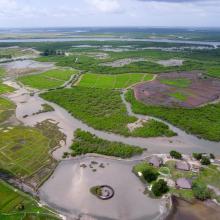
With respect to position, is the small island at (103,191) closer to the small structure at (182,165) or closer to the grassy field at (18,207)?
the grassy field at (18,207)

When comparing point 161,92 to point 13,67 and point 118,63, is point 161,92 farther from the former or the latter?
point 13,67

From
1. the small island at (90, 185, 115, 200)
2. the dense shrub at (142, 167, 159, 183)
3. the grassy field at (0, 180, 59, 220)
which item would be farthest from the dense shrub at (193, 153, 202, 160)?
the grassy field at (0, 180, 59, 220)

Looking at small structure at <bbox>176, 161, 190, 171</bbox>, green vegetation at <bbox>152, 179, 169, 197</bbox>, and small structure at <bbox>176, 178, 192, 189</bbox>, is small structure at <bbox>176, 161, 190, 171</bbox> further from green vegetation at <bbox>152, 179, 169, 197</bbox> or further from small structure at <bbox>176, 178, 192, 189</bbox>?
green vegetation at <bbox>152, 179, 169, 197</bbox>

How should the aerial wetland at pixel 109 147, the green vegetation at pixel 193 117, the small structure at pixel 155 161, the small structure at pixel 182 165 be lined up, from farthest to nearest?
1. the green vegetation at pixel 193 117
2. the small structure at pixel 155 161
3. the small structure at pixel 182 165
4. the aerial wetland at pixel 109 147

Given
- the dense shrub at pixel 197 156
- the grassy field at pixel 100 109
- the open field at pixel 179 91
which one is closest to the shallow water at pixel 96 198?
the dense shrub at pixel 197 156

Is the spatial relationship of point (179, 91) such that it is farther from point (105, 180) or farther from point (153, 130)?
point (105, 180)

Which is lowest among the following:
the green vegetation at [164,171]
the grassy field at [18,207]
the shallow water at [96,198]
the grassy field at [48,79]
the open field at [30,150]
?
the grassy field at [48,79]

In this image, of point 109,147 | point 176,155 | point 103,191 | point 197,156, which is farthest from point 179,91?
point 103,191
